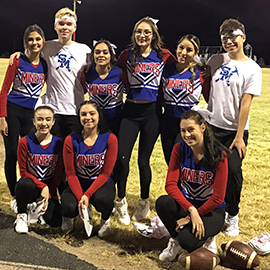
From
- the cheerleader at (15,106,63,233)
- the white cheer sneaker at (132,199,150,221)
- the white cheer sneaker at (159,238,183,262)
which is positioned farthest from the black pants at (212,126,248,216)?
the cheerleader at (15,106,63,233)

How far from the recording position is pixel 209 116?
122 inches

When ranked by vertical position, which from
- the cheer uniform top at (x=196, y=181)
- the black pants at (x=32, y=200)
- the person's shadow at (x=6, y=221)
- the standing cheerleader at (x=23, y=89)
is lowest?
the person's shadow at (x=6, y=221)

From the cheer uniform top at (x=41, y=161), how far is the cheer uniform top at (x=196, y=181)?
3.63 feet

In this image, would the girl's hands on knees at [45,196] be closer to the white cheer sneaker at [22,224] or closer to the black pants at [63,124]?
the white cheer sneaker at [22,224]

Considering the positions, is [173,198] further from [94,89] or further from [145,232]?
[94,89]

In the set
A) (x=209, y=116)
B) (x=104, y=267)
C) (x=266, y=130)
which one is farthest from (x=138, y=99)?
(x=266, y=130)

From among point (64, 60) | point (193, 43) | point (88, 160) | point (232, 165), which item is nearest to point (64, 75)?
point (64, 60)

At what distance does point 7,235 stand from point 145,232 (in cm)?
125

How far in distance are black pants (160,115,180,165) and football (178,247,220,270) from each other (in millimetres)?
1118

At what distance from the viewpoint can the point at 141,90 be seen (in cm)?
326

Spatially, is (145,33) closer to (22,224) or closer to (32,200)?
(32,200)

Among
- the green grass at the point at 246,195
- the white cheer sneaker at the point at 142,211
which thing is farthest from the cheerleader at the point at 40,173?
the white cheer sneaker at the point at 142,211

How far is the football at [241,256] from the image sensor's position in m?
2.61

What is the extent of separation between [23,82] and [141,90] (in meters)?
1.20
